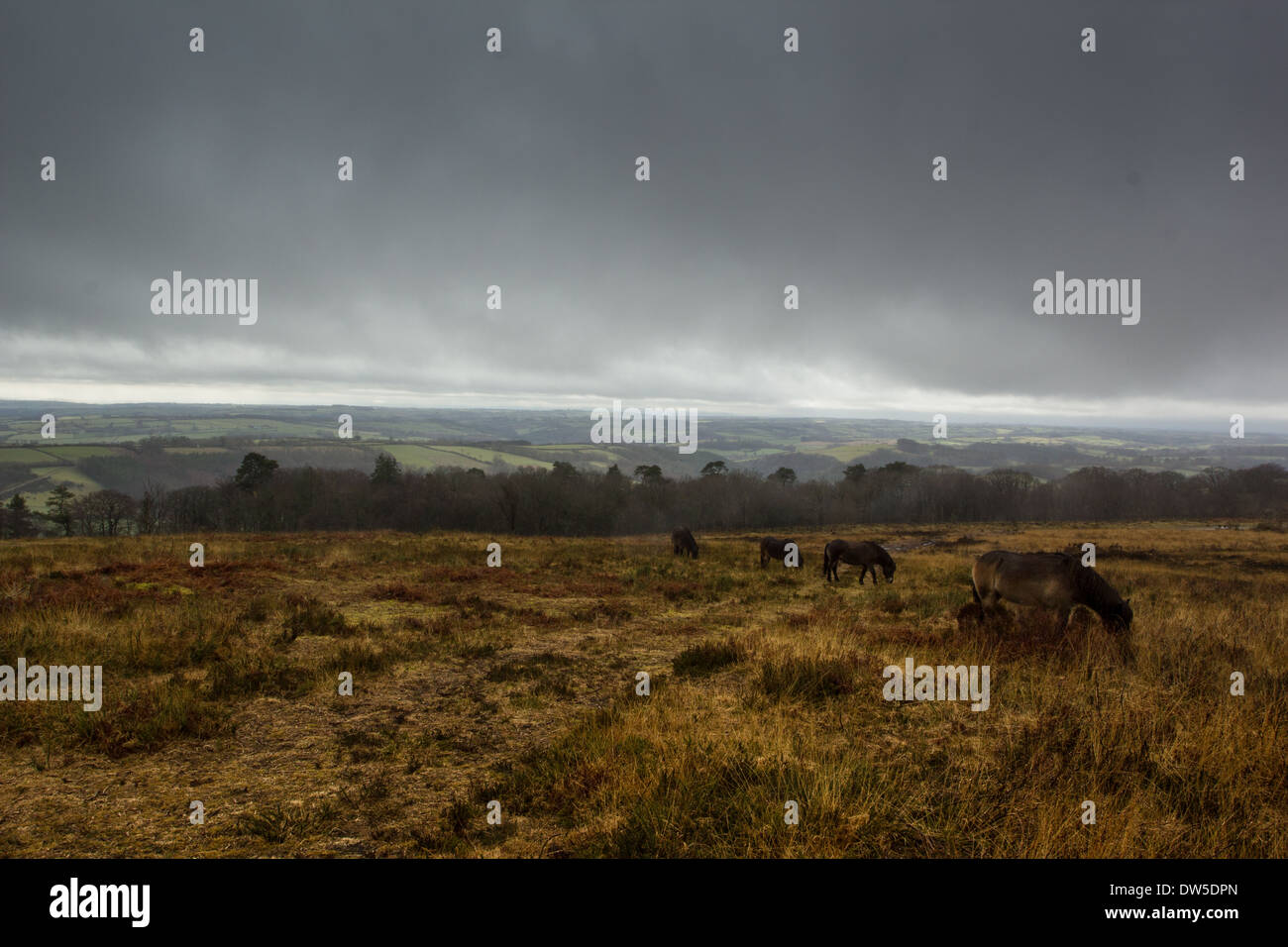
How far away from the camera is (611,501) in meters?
77.6

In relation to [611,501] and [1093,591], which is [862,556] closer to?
[1093,591]

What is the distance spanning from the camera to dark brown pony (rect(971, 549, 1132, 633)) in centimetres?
930

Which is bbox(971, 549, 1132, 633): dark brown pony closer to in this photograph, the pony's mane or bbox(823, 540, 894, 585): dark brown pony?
the pony's mane

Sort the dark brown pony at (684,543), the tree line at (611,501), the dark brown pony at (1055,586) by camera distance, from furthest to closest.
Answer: the tree line at (611,501), the dark brown pony at (684,543), the dark brown pony at (1055,586)

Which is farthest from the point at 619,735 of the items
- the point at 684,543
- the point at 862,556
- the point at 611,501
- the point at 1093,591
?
the point at 611,501

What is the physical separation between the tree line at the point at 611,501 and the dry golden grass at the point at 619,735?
5559 centimetres

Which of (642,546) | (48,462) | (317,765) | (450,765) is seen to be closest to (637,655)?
(450,765)

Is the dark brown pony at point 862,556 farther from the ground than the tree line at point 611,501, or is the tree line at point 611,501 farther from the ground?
the dark brown pony at point 862,556

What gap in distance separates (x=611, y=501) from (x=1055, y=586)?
227 ft

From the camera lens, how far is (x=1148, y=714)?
6.01 m

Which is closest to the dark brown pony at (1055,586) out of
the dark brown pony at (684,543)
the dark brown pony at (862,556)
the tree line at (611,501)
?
the dark brown pony at (862,556)

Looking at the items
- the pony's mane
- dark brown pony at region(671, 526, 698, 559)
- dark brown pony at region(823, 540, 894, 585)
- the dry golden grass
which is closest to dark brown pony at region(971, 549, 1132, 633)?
the pony's mane

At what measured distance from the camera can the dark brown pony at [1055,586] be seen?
30.5ft

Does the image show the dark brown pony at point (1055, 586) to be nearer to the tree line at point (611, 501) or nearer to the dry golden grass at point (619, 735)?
the dry golden grass at point (619, 735)
